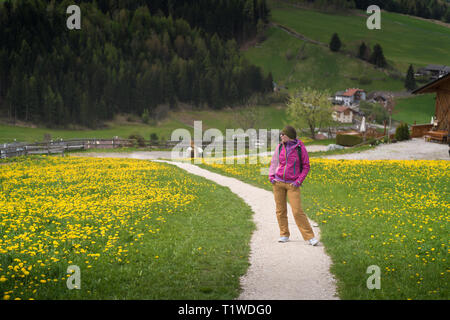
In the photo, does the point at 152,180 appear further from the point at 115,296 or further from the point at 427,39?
the point at 427,39

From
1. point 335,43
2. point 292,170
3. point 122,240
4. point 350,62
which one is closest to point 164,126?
point 350,62

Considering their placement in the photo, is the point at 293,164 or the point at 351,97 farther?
the point at 351,97

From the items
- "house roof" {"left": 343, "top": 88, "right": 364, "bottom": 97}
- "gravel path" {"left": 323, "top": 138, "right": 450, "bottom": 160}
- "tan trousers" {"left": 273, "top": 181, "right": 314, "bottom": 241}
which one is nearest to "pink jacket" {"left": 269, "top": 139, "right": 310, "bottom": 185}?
"tan trousers" {"left": 273, "top": 181, "right": 314, "bottom": 241}

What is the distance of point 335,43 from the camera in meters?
189

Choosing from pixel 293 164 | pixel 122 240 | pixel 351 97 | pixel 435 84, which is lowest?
pixel 122 240

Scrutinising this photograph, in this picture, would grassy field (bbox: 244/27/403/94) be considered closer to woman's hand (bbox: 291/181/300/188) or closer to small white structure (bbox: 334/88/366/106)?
small white structure (bbox: 334/88/366/106)

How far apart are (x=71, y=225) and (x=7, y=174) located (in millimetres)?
16440

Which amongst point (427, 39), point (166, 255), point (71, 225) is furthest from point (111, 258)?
point (427, 39)

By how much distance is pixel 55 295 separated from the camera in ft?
26.3

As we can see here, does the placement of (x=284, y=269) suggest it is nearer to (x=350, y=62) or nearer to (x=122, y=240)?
(x=122, y=240)

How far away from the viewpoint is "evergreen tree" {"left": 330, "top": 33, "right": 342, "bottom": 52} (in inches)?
7431

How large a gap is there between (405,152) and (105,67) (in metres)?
131

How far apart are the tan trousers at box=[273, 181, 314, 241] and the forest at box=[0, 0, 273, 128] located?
122 metres

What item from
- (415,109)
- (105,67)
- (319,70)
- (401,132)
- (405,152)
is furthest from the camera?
(319,70)
